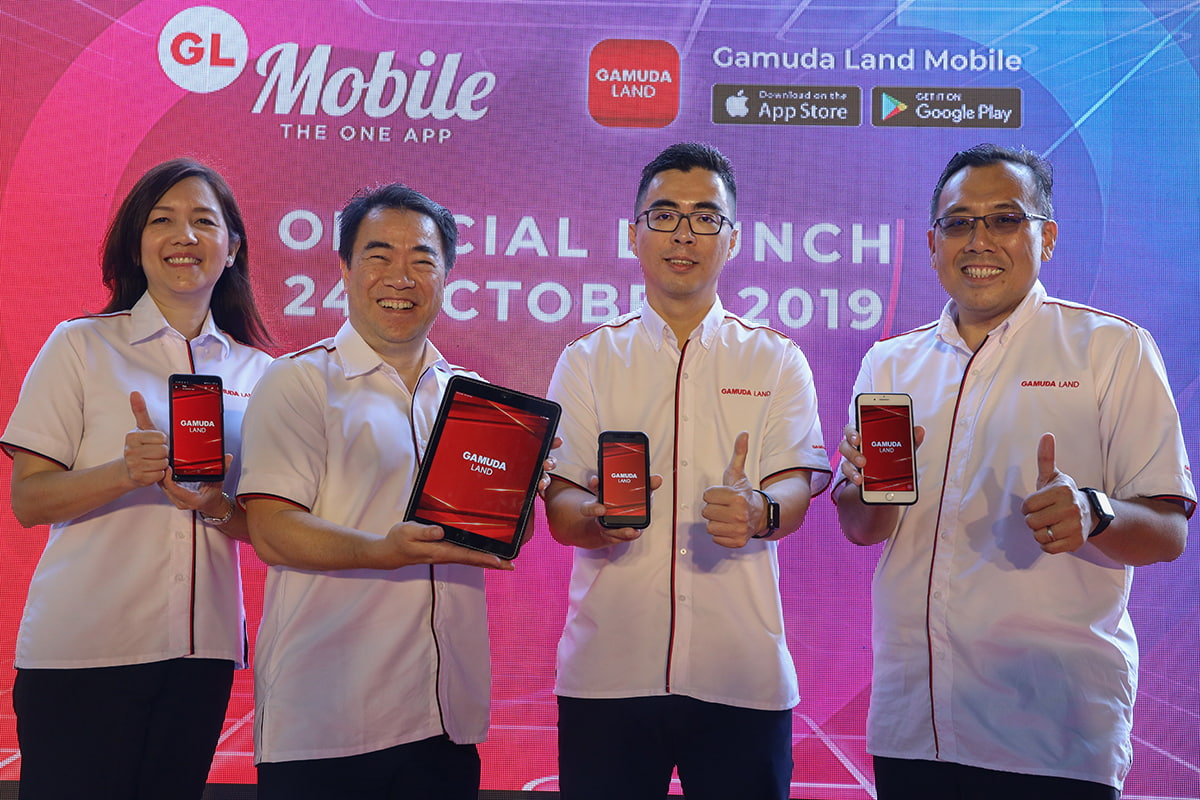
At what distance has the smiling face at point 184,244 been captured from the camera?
2.69 meters

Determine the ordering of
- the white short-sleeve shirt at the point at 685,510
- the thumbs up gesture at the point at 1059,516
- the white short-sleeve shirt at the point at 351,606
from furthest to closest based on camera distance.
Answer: the white short-sleeve shirt at the point at 685,510 < the white short-sleeve shirt at the point at 351,606 < the thumbs up gesture at the point at 1059,516

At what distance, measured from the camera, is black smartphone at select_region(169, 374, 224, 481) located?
7.47 feet

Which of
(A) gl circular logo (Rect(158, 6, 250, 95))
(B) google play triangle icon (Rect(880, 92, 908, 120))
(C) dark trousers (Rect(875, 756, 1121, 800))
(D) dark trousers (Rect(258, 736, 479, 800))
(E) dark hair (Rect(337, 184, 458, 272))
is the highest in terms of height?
(A) gl circular logo (Rect(158, 6, 250, 95))

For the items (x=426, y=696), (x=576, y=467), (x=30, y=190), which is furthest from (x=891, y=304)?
(x=30, y=190)

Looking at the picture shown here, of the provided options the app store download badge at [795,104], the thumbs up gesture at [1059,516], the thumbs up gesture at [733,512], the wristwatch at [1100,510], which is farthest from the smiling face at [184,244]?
the wristwatch at [1100,510]

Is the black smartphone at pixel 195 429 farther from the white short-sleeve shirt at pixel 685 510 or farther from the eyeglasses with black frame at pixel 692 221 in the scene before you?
the eyeglasses with black frame at pixel 692 221

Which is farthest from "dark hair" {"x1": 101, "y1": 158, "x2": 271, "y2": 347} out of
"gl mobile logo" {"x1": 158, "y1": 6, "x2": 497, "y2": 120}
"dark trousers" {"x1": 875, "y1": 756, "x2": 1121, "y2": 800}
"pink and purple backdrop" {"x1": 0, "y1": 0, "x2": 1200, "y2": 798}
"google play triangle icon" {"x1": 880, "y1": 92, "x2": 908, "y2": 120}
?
"google play triangle icon" {"x1": 880, "y1": 92, "x2": 908, "y2": 120}

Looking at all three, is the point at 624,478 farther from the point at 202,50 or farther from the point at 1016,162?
the point at 202,50

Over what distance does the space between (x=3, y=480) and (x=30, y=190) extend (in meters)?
1.17

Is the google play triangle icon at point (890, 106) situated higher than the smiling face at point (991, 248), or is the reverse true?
the google play triangle icon at point (890, 106)

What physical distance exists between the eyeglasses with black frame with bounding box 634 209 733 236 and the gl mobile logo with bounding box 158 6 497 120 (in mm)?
1532

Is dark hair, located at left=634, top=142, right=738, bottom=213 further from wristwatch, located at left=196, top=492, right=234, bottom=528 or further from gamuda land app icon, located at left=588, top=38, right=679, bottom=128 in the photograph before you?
wristwatch, located at left=196, top=492, right=234, bottom=528

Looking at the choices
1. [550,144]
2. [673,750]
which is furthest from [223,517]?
[550,144]

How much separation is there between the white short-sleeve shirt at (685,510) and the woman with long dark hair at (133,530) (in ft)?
3.15
